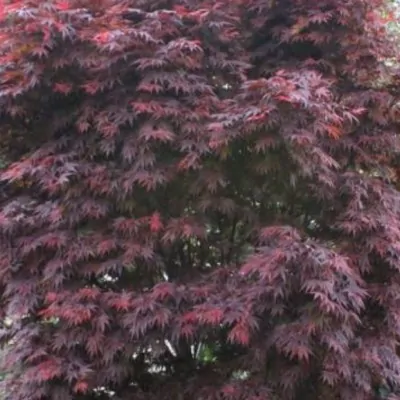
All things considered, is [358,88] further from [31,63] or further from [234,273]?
[31,63]

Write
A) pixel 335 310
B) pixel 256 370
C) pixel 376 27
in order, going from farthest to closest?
pixel 376 27 → pixel 256 370 → pixel 335 310

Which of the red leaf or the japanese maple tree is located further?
the red leaf

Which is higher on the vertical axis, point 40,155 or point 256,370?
point 40,155

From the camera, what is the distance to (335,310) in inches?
107

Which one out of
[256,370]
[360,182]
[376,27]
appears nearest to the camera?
[256,370]

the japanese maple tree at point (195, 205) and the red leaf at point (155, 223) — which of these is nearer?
the japanese maple tree at point (195, 205)

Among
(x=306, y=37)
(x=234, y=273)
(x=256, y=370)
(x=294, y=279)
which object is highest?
(x=306, y=37)

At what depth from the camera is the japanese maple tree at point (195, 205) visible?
9.30 feet

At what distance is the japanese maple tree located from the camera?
284 centimetres

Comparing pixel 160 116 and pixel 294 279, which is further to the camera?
pixel 160 116

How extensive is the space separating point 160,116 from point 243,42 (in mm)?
833

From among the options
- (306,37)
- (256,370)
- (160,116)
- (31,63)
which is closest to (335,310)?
(256,370)

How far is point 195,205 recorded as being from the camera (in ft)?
10.2

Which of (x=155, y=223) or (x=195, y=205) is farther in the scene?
(x=195, y=205)
